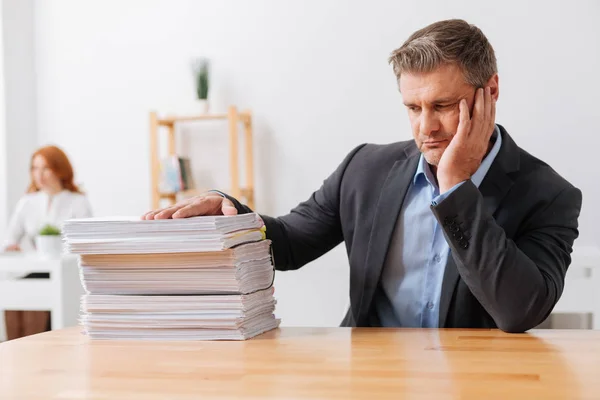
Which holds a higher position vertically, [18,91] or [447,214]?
[18,91]

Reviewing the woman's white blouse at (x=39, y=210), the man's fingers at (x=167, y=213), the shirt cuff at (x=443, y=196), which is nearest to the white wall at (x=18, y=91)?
the woman's white blouse at (x=39, y=210)

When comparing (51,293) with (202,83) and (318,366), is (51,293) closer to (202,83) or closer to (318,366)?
(202,83)

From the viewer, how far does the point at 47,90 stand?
520 centimetres

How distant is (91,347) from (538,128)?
354 centimetres

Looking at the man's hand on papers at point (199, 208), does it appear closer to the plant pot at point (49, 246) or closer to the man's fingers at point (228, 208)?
the man's fingers at point (228, 208)

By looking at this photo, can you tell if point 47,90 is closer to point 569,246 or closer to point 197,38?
point 197,38

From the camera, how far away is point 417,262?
5.22 ft

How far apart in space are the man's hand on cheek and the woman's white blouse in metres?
3.50

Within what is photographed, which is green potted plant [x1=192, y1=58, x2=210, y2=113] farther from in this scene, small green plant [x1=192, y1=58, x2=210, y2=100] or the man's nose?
the man's nose

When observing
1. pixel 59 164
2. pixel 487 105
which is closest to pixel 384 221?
pixel 487 105

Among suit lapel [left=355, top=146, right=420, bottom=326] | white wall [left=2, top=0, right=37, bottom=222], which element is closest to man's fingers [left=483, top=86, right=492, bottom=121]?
suit lapel [left=355, top=146, right=420, bottom=326]

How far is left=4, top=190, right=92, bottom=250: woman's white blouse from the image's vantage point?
4.59 metres

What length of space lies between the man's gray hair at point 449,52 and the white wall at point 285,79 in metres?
2.61

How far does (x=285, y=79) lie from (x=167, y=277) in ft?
11.6
